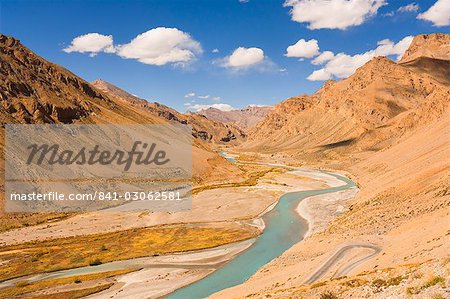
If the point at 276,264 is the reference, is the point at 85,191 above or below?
above

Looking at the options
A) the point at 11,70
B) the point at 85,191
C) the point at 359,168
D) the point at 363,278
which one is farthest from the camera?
the point at 359,168

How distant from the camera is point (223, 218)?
8394 centimetres

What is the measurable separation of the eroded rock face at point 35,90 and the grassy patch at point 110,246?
6212 cm

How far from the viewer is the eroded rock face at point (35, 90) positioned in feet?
403

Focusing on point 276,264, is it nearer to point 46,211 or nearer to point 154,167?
point 46,211

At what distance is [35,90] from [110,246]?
97.0 m

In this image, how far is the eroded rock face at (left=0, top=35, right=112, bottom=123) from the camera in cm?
12269

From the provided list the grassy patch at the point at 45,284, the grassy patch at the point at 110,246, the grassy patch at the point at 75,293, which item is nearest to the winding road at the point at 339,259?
the grassy patch at the point at 110,246

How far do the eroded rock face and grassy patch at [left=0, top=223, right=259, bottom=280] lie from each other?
62.1m

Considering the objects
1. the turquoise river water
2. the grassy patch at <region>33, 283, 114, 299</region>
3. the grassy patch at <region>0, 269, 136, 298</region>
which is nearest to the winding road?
the turquoise river water

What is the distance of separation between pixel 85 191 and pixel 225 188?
44358 millimetres

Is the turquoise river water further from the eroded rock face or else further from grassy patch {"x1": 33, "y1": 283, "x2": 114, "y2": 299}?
the eroded rock face

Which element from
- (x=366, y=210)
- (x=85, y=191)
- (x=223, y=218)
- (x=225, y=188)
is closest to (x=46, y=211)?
(x=85, y=191)

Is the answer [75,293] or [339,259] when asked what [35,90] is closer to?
[75,293]
